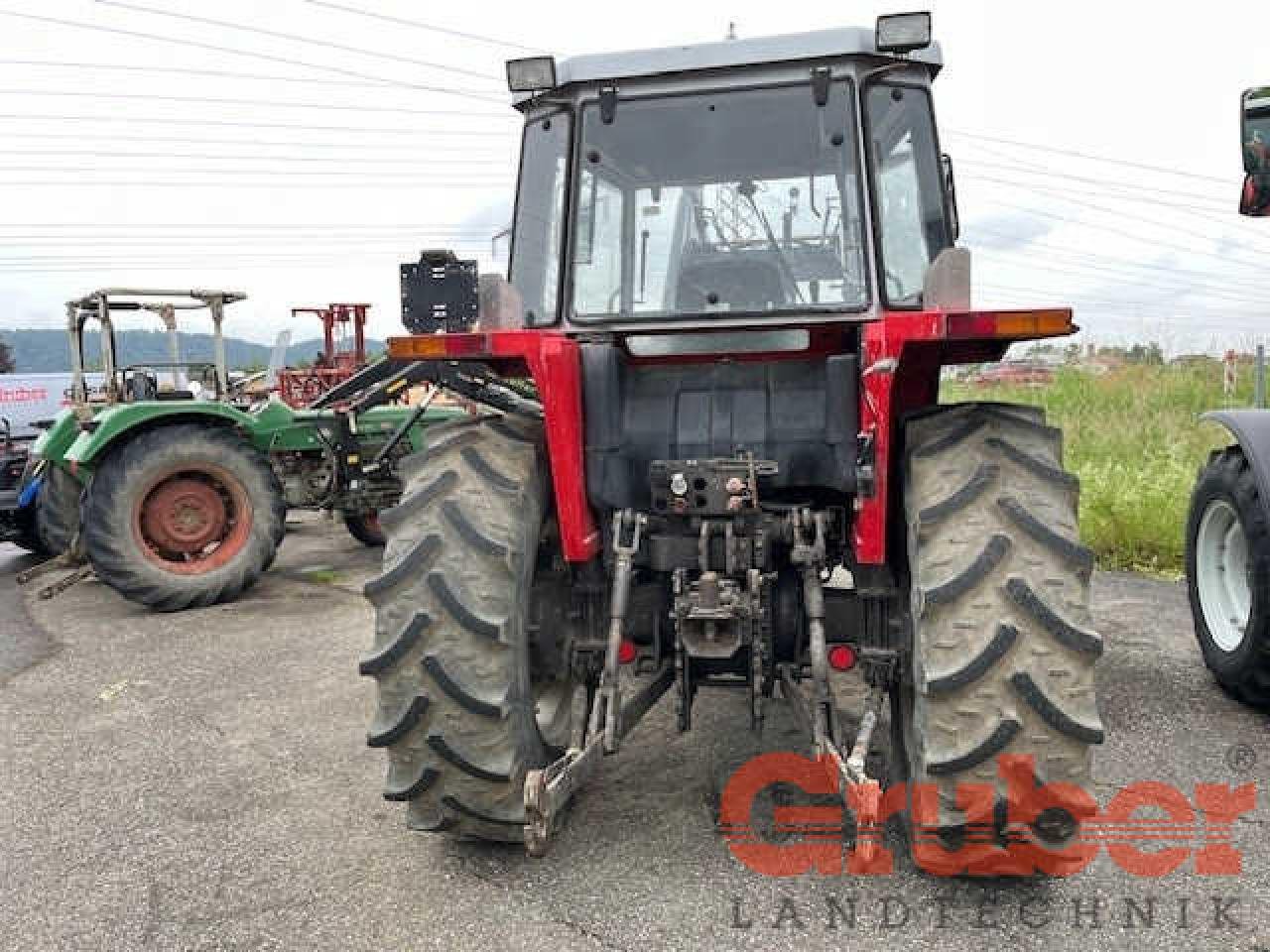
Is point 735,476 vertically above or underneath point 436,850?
above

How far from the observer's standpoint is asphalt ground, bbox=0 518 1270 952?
2.63 m

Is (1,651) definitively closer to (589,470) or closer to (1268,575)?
(589,470)

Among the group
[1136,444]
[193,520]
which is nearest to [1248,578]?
[1136,444]

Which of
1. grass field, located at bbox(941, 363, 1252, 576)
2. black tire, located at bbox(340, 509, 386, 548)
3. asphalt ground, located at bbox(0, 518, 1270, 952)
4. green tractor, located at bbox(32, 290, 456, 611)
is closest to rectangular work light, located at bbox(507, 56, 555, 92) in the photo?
asphalt ground, located at bbox(0, 518, 1270, 952)

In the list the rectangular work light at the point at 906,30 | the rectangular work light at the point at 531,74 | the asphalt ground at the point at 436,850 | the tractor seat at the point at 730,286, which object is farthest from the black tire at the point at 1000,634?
the rectangular work light at the point at 531,74

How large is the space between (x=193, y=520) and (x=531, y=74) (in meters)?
4.92

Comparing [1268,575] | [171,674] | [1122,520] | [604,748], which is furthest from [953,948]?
[1122,520]

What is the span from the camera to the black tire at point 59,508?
834cm

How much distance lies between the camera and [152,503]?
7062 millimetres

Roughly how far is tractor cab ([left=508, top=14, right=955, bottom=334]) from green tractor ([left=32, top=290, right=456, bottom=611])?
4.38 meters

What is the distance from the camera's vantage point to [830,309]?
314cm

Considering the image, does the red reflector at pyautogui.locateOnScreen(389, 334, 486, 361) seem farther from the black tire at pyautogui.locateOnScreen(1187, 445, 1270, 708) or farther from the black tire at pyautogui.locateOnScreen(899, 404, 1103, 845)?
the black tire at pyautogui.locateOnScreen(1187, 445, 1270, 708)

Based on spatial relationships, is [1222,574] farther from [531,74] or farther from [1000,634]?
[531,74]

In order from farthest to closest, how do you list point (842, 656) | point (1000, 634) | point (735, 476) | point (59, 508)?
point (59, 508)
point (842, 656)
point (735, 476)
point (1000, 634)
